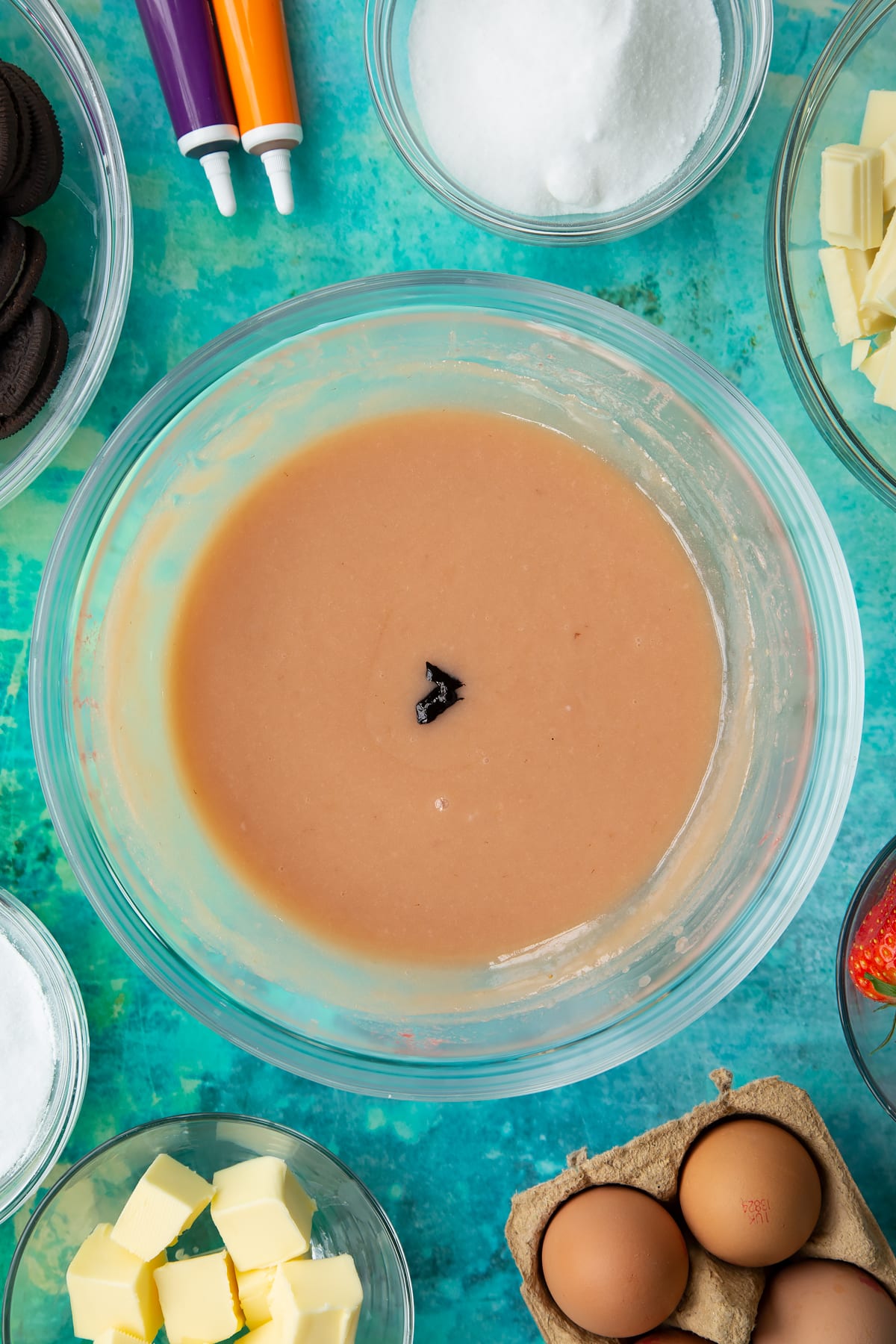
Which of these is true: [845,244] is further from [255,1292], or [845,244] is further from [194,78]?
[255,1292]

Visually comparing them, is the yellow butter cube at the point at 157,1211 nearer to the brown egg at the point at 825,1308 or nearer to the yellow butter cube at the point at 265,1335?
the yellow butter cube at the point at 265,1335

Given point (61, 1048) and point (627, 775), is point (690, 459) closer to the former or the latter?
point (627, 775)

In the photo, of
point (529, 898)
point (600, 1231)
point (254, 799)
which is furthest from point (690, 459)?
point (600, 1231)

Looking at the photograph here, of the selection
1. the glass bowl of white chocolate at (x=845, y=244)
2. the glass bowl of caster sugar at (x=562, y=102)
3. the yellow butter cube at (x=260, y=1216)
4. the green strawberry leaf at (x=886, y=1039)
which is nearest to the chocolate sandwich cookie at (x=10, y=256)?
the glass bowl of caster sugar at (x=562, y=102)

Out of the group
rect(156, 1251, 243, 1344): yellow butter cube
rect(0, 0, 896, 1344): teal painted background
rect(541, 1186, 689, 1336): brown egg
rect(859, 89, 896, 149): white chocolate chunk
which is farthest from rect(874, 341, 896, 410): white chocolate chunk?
rect(156, 1251, 243, 1344): yellow butter cube

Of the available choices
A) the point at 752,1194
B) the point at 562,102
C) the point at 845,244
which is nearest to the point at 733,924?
the point at 752,1194

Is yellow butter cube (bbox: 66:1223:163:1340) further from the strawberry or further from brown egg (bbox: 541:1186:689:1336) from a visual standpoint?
the strawberry
